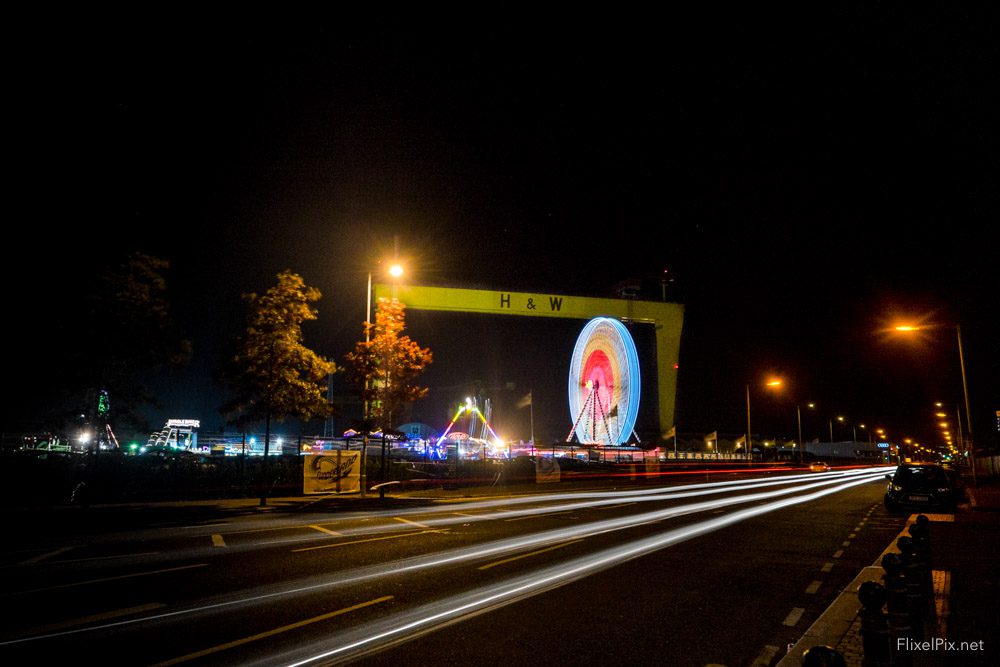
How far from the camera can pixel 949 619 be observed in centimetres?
711

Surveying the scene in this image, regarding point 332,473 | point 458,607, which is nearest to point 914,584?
point 458,607

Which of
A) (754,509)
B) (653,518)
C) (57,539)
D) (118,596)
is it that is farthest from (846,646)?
(754,509)

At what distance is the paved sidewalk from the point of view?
5.78 metres

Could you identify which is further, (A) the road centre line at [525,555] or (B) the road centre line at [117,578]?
(A) the road centre line at [525,555]

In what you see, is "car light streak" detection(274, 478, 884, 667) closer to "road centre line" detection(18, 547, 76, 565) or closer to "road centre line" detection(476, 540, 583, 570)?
"road centre line" detection(476, 540, 583, 570)

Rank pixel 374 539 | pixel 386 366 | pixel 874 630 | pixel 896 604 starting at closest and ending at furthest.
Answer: pixel 874 630 → pixel 896 604 → pixel 374 539 → pixel 386 366

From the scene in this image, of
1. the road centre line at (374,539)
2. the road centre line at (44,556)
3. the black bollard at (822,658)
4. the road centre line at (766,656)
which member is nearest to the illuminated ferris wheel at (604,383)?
the road centre line at (374,539)

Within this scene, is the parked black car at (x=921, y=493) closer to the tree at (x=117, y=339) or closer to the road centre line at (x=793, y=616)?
the road centre line at (x=793, y=616)

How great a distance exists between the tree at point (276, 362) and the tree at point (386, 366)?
1669 mm

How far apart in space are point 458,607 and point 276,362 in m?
20.1

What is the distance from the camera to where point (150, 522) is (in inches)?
703

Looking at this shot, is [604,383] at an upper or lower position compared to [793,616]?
upper

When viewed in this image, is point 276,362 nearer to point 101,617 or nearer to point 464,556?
point 464,556

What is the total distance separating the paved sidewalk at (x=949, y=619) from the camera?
5.78 metres
